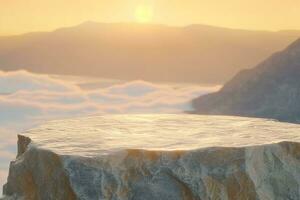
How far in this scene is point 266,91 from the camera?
72.2m

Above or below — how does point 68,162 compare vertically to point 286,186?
above

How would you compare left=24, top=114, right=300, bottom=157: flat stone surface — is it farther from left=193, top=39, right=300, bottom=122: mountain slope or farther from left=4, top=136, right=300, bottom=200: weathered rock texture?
left=193, top=39, right=300, bottom=122: mountain slope

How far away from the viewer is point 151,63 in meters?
169

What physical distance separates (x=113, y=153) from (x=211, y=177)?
1021 mm

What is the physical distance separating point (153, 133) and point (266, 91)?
219 ft

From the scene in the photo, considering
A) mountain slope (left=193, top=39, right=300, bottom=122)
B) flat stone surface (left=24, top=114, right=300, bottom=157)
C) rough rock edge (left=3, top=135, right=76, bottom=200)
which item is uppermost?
mountain slope (left=193, top=39, right=300, bottom=122)

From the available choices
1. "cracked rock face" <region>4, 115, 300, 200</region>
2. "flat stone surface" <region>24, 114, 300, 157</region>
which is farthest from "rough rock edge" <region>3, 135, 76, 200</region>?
"flat stone surface" <region>24, 114, 300, 157</region>

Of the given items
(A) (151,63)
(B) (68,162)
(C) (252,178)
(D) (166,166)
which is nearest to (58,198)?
(B) (68,162)

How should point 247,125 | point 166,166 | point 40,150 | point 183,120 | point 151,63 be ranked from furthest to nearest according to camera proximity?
point 151,63 < point 183,120 < point 247,125 < point 40,150 < point 166,166

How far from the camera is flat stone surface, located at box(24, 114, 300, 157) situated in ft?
20.7

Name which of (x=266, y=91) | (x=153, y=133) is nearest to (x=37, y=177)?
(x=153, y=133)

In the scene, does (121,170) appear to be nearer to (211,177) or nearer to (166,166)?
(166,166)

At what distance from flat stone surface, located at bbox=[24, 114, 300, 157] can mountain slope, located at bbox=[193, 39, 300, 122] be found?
2087 inches

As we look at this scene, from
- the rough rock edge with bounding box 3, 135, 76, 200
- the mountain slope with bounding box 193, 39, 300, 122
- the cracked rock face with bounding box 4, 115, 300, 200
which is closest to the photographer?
the cracked rock face with bounding box 4, 115, 300, 200
